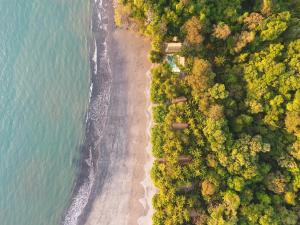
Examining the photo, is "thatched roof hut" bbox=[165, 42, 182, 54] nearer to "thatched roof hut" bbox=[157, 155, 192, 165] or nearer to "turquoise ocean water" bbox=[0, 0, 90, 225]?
"turquoise ocean water" bbox=[0, 0, 90, 225]

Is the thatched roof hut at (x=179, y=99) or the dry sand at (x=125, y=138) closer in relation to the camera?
the thatched roof hut at (x=179, y=99)

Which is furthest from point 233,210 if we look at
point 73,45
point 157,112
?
point 73,45

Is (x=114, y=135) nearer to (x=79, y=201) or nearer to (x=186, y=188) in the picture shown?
(x=79, y=201)

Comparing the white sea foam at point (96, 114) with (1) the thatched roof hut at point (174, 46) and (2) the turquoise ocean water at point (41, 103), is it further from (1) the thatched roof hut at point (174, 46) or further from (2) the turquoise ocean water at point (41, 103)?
(1) the thatched roof hut at point (174, 46)

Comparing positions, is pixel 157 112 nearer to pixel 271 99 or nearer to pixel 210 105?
pixel 210 105

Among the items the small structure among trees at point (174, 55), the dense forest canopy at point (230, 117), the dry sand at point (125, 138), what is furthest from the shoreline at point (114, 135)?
the dense forest canopy at point (230, 117)

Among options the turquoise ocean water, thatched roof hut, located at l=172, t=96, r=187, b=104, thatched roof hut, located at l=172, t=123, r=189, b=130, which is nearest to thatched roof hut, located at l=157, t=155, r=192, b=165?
thatched roof hut, located at l=172, t=123, r=189, b=130
